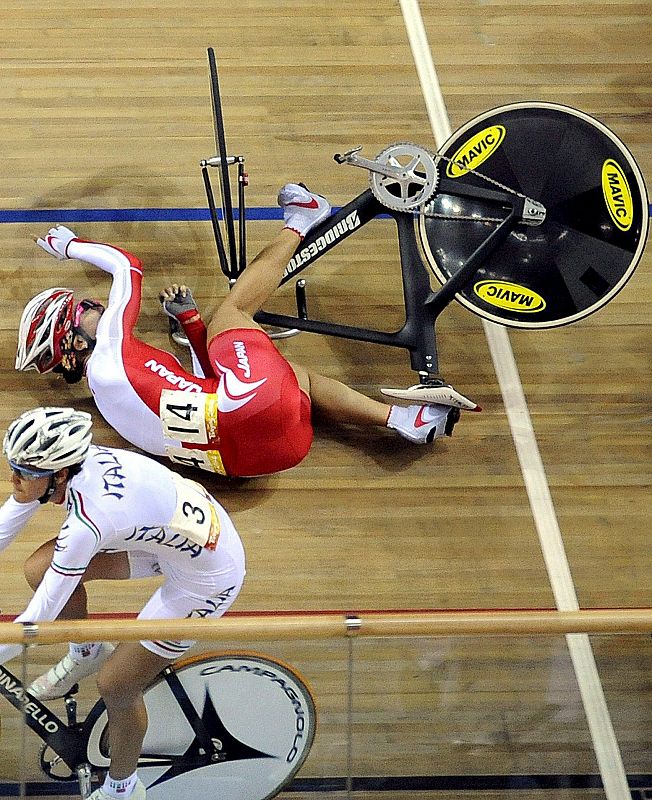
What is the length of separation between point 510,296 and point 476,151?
59 centimetres

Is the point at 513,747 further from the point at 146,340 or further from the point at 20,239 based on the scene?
the point at 20,239

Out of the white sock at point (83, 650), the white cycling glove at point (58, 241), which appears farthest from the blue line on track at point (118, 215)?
the white sock at point (83, 650)

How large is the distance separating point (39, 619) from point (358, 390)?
1.95 m

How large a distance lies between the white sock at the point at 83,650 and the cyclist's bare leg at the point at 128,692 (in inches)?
2.1

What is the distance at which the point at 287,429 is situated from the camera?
4363 millimetres

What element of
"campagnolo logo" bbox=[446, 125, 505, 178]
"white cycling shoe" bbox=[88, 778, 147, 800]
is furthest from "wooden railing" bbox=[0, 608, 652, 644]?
"campagnolo logo" bbox=[446, 125, 505, 178]

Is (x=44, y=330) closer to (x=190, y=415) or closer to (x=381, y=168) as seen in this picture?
(x=190, y=415)

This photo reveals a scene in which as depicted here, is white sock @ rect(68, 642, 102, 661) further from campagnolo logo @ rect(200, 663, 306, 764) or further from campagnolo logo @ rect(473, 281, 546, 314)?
campagnolo logo @ rect(473, 281, 546, 314)

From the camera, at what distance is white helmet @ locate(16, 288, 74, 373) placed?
4531mm

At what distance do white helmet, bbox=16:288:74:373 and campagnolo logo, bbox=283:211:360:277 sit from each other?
889mm

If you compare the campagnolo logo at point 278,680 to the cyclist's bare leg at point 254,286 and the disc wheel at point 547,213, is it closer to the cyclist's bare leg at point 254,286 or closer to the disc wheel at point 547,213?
the cyclist's bare leg at point 254,286

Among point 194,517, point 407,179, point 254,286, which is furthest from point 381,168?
point 194,517

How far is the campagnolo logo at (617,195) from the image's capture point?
478 centimetres

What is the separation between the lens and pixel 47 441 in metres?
3.23
